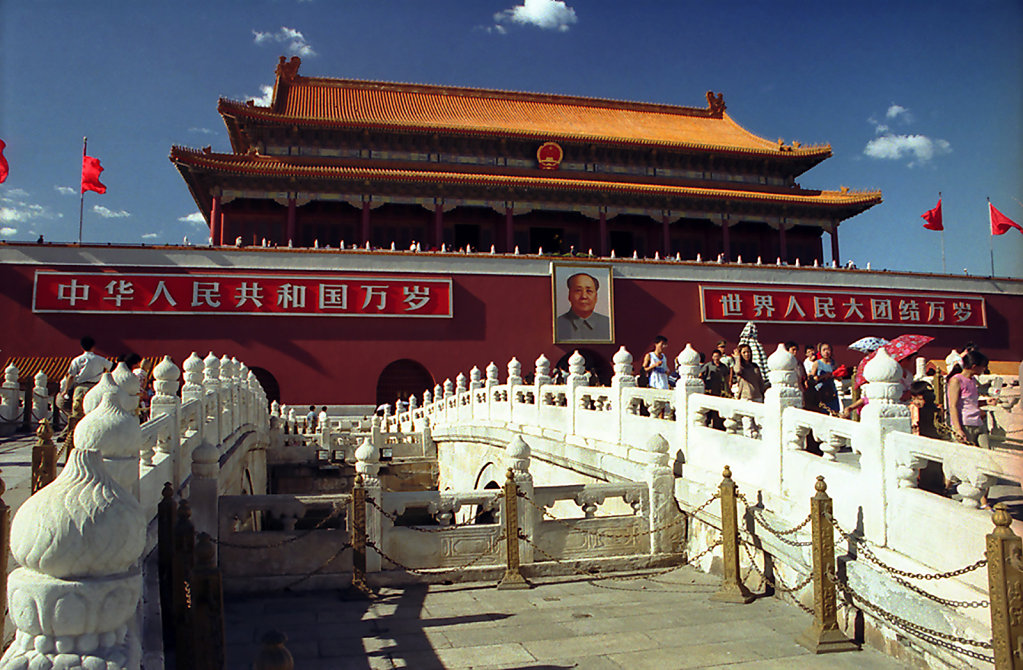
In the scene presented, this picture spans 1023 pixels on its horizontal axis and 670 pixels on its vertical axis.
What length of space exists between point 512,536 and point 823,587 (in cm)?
274

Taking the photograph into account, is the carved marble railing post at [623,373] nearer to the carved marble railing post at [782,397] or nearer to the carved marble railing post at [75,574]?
the carved marble railing post at [782,397]

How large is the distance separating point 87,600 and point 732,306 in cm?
2316

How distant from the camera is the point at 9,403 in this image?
14.1m

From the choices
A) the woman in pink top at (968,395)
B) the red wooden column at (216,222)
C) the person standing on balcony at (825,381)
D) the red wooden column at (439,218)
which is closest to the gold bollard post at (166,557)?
the woman in pink top at (968,395)

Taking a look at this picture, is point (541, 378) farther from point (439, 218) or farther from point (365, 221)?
point (365, 221)

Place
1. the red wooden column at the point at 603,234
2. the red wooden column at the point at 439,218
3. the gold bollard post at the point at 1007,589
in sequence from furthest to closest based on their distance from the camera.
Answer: the red wooden column at the point at 603,234, the red wooden column at the point at 439,218, the gold bollard post at the point at 1007,589

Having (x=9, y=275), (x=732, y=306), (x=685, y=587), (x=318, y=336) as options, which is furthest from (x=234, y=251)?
(x=685, y=587)

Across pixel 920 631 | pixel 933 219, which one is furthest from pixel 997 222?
pixel 920 631

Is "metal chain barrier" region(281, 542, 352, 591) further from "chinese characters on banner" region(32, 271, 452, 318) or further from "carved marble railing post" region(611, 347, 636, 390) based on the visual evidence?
"chinese characters on banner" region(32, 271, 452, 318)

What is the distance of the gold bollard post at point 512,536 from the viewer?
664cm

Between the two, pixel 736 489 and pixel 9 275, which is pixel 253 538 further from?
pixel 9 275

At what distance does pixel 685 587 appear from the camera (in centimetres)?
651

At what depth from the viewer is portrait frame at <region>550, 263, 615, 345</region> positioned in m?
22.4

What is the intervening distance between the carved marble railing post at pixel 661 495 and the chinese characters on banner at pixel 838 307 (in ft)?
55.1
